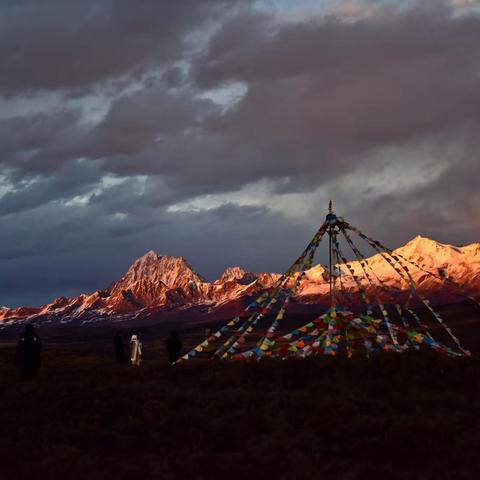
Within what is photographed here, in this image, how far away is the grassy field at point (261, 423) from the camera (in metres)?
15.3

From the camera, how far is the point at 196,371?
30.9 metres

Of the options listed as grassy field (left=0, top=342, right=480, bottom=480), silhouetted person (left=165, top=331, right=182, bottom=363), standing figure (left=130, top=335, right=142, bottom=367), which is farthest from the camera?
standing figure (left=130, top=335, right=142, bottom=367)

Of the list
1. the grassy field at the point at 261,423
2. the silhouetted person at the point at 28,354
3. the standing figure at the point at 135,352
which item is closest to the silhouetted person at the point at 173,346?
the standing figure at the point at 135,352

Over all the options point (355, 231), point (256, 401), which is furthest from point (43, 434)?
point (355, 231)

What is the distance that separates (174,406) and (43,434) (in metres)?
5.27

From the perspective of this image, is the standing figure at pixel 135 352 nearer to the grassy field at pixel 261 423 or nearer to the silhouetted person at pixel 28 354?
the silhouetted person at pixel 28 354

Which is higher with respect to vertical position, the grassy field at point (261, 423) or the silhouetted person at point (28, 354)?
the silhouetted person at point (28, 354)

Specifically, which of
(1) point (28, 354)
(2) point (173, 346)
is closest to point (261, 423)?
(1) point (28, 354)

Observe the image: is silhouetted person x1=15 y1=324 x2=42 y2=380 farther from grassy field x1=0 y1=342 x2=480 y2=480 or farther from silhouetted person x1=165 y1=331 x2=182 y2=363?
silhouetted person x1=165 y1=331 x2=182 y2=363


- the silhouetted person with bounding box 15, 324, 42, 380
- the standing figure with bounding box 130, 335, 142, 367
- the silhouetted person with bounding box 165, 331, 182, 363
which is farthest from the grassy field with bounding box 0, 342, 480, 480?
the standing figure with bounding box 130, 335, 142, 367

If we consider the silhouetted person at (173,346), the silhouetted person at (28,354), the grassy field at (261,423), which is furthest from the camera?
the silhouetted person at (173,346)

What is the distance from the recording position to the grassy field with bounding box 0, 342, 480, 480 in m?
15.3

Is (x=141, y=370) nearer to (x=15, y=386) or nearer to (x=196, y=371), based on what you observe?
(x=196, y=371)

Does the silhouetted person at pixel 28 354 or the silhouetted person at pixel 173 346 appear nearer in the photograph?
the silhouetted person at pixel 28 354
